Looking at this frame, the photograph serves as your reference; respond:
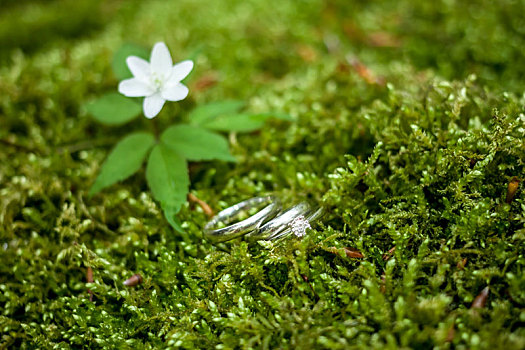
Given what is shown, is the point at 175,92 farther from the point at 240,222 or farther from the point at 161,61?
the point at 240,222

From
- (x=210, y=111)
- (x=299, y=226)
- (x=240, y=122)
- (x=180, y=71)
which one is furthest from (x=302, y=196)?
(x=180, y=71)

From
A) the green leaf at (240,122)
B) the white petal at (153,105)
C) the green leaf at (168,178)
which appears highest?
the white petal at (153,105)

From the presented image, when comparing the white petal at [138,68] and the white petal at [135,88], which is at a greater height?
the white petal at [138,68]

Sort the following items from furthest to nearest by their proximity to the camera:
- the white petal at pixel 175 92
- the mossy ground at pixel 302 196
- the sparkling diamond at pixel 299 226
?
the white petal at pixel 175 92
the sparkling diamond at pixel 299 226
the mossy ground at pixel 302 196

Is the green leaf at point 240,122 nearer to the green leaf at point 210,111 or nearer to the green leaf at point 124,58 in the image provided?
the green leaf at point 210,111

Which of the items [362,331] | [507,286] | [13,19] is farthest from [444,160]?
[13,19]

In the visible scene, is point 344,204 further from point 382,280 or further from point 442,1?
point 442,1

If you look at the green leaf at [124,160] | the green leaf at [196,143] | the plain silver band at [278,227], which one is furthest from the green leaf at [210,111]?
the plain silver band at [278,227]
